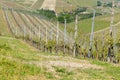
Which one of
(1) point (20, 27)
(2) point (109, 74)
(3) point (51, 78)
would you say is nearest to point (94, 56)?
(2) point (109, 74)

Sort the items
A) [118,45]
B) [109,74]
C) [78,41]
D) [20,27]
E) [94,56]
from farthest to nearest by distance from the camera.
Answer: [20,27] < [78,41] < [94,56] < [118,45] < [109,74]

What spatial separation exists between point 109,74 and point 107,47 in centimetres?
3073

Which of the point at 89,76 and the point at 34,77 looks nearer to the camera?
the point at 34,77

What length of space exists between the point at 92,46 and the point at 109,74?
1516 inches

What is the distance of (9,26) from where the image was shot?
159500 millimetres

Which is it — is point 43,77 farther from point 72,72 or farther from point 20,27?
point 20,27

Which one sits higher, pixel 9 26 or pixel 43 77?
pixel 43 77

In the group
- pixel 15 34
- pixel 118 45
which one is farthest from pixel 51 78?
pixel 15 34

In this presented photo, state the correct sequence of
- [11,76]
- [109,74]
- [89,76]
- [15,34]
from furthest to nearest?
[15,34] → [109,74] → [89,76] → [11,76]

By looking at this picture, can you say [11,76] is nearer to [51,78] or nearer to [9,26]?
[51,78]

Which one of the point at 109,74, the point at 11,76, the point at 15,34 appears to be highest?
the point at 11,76

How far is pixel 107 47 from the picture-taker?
170ft

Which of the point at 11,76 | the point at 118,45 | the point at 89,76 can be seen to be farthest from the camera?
the point at 118,45

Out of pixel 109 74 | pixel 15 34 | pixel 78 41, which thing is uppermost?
pixel 109 74
